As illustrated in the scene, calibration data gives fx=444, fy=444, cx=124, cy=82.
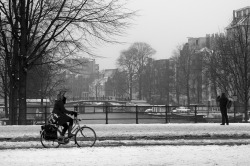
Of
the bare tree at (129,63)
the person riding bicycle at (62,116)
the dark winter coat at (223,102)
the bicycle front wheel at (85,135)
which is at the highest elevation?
the bare tree at (129,63)

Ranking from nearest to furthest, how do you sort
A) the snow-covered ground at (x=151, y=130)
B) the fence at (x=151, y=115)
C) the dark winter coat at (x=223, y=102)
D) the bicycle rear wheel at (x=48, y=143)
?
the bicycle rear wheel at (x=48, y=143)
the snow-covered ground at (x=151, y=130)
the dark winter coat at (x=223, y=102)
the fence at (x=151, y=115)

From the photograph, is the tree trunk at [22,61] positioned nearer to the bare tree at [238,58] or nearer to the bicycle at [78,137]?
the bicycle at [78,137]

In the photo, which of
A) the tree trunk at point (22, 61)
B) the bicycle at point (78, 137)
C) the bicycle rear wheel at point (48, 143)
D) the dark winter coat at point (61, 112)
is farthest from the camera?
the tree trunk at point (22, 61)

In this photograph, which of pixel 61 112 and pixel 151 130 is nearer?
pixel 61 112

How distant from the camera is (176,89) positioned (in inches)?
3501

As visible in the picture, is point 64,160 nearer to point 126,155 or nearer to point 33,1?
point 126,155

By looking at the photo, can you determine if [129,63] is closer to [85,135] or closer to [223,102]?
[223,102]

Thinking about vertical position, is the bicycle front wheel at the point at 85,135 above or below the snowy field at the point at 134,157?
above

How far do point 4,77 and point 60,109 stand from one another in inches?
994

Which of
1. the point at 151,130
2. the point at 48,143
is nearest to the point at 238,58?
the point at 151,130

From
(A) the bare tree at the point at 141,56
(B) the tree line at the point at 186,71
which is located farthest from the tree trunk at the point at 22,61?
(A) the bare tree at the point at 141,56

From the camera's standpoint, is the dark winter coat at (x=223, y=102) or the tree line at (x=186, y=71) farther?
the tree line at (x=186, y=71)

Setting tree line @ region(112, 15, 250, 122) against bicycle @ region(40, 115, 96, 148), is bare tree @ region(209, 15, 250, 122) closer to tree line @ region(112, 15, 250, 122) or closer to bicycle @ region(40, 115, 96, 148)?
tree line @ region(112, 15, 250, 122)

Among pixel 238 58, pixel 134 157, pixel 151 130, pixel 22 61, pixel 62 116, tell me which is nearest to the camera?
pixel 134 157
